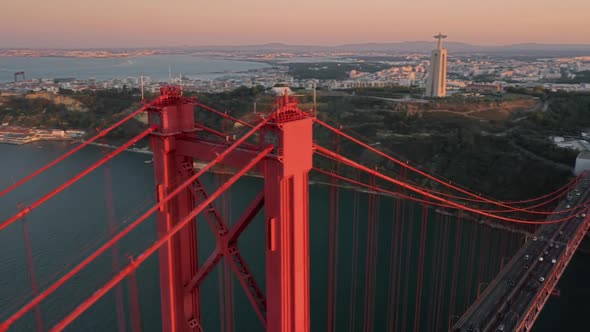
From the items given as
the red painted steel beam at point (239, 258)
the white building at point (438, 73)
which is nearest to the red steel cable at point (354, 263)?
the red painted steel beam at point (239, 258)

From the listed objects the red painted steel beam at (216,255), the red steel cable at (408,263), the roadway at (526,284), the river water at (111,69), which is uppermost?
the red painted steel beam at (216,255)

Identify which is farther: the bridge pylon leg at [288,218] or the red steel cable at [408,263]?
the red steel cable at [408,263]

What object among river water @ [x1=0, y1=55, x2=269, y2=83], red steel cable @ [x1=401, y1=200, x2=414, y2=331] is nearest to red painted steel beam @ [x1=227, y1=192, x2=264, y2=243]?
red steel cable @ [x1=401, y1=200, x2=414, y2=331]

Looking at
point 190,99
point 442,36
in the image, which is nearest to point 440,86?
point 442,36

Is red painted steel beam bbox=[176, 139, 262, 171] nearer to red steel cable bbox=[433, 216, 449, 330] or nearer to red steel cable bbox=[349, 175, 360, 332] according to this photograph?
red steel cable bbox=[349, 175, 360, 332]

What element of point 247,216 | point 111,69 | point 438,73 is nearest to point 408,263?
point 247,216

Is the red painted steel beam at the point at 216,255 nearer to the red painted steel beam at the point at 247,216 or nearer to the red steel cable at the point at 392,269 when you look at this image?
the red painted steel beam at the point at 247,216

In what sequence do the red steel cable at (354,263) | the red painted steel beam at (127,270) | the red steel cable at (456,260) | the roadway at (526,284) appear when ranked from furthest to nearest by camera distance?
the red steel cable at (456,260) → the red steel cable at (354,263) → the roadway at (526,284) → the red painted steel beam at (127,270)

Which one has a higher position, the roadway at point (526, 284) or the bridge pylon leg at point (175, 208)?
the bridge pylon leg at point (175, 208)

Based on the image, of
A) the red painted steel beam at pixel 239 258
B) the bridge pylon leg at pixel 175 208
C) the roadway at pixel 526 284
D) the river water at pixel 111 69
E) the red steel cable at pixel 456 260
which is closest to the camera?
the red painted steel beam at pixel 239 258
